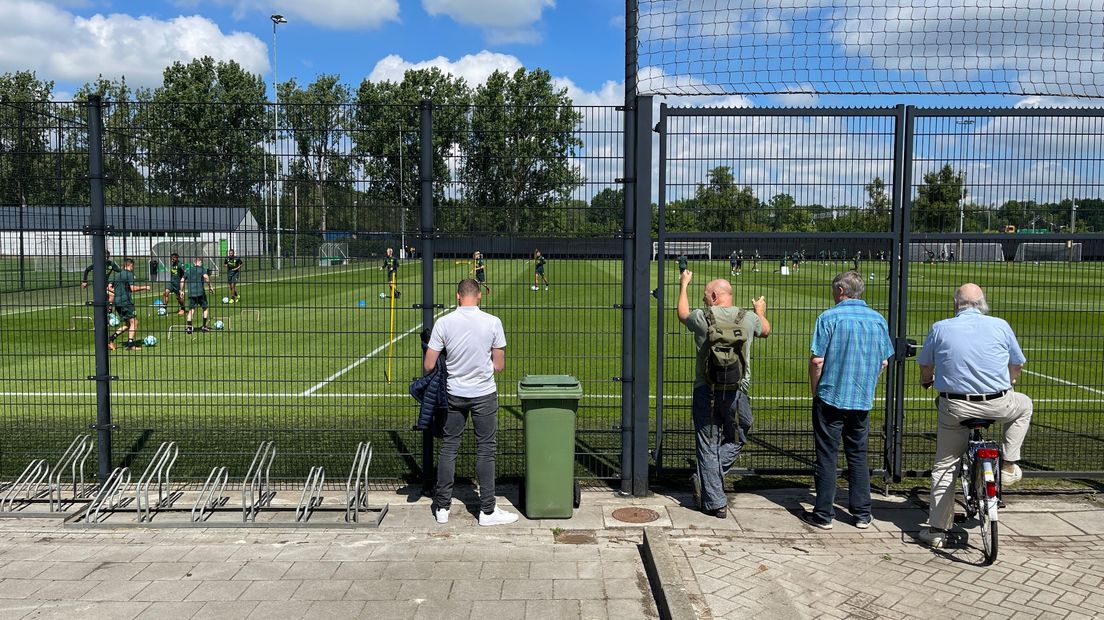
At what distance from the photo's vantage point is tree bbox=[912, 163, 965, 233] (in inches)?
259

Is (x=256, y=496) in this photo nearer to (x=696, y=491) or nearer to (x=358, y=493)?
(x=358, y=493)

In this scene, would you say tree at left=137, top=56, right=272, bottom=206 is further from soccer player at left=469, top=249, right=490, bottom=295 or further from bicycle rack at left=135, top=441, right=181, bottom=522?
bicycle rack at left=135, top=441, right=181, bottom=522

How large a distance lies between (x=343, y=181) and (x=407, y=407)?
4106mm

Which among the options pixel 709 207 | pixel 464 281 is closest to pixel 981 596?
pixel 709 207

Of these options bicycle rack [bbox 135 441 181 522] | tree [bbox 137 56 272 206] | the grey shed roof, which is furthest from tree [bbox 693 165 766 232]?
bicycle rack [bbox 135 441 181 522]

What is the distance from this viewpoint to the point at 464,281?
5984 mm

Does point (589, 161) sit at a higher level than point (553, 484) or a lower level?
higher

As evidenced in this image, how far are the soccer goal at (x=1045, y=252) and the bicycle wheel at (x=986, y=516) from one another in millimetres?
2465

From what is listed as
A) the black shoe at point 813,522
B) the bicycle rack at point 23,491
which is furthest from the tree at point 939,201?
the bicycle rack at point 23,491

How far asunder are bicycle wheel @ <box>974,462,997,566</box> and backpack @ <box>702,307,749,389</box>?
173cm

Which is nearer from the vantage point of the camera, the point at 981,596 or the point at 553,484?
the point at 981,596

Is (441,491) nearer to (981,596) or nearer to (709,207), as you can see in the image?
(709,207)

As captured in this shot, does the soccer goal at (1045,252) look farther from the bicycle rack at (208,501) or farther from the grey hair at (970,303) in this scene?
the bicycle rack at (208,501)

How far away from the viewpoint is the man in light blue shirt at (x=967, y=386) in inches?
210
